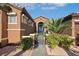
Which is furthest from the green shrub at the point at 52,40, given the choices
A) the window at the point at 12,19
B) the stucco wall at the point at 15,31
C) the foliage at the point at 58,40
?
the window at the point at 12,19

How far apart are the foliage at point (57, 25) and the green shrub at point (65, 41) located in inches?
13.5

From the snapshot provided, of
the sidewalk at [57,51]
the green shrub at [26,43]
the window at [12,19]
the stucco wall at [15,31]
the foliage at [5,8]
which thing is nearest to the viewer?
the foliage at [5,8]

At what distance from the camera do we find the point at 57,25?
12.1 metres

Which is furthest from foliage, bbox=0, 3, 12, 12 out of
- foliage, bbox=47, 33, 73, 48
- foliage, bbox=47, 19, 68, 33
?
foliage, bbox=47, 33, 73, 48

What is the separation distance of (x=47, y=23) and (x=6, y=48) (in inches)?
87.0

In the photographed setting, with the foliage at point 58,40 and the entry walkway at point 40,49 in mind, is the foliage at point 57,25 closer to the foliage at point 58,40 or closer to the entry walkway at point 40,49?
the foliage at point 58,40

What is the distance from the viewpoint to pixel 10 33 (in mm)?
13289

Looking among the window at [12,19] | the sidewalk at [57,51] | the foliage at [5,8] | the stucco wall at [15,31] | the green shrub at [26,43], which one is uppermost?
the foliage at [5,8]

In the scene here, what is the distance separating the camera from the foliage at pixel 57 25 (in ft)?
39.3

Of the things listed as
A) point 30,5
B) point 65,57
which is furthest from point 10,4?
point 65,57

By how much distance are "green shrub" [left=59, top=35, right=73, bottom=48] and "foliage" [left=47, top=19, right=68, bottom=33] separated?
0.34 meters

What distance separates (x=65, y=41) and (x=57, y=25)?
31.2 inches

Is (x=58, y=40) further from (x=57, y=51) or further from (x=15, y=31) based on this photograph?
(x=15, y=31)

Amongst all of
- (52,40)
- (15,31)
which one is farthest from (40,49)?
(15,31)
